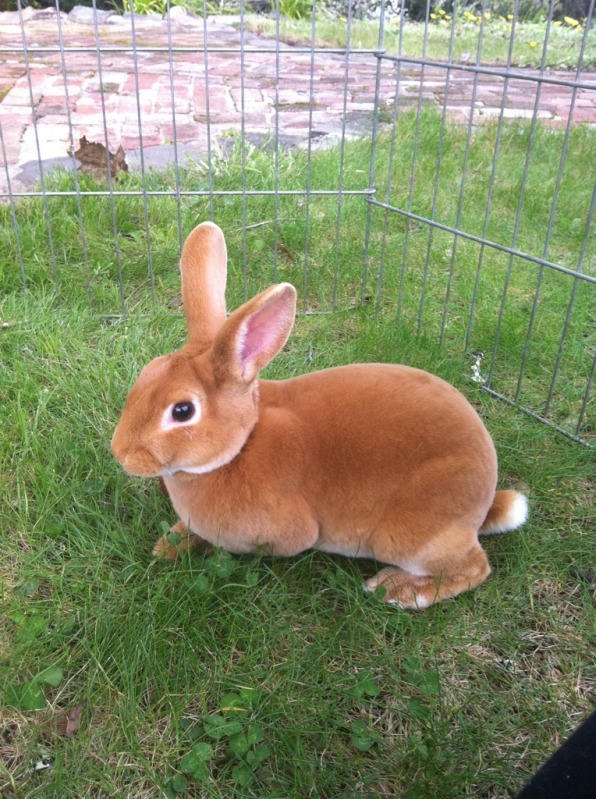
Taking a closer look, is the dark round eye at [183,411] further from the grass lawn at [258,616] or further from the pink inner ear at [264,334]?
the grass lawn at [258,616]

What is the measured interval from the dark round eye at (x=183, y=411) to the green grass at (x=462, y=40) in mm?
5455

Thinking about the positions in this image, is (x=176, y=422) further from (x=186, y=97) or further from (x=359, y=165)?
(x=186, y=97)

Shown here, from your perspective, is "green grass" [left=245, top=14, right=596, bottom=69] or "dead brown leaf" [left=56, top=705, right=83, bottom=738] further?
"green grass" [left=245, top=14, right=596, bottom=69]

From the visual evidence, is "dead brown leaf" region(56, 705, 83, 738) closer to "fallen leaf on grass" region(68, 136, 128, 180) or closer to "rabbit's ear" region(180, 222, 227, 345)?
"rabbit's ear" region(180, 222, 227, 345)

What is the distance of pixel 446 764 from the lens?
146cm

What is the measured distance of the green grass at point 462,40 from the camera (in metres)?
6.60

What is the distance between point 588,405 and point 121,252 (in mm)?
2031

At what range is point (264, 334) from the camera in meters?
1.62

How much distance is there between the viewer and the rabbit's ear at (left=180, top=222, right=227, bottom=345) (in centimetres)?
175

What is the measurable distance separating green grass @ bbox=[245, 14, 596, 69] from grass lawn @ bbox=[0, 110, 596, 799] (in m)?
4.42

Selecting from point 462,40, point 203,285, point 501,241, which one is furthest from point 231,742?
point 462,40

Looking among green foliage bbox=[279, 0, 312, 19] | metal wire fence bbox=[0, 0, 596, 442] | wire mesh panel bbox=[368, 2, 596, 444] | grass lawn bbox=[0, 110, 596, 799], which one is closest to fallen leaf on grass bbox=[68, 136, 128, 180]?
metal wire fence bbox=[0, 0, 596, 442]

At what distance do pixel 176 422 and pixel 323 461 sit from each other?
357 millimetres

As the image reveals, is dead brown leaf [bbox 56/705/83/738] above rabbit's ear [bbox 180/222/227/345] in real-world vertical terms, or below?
below
